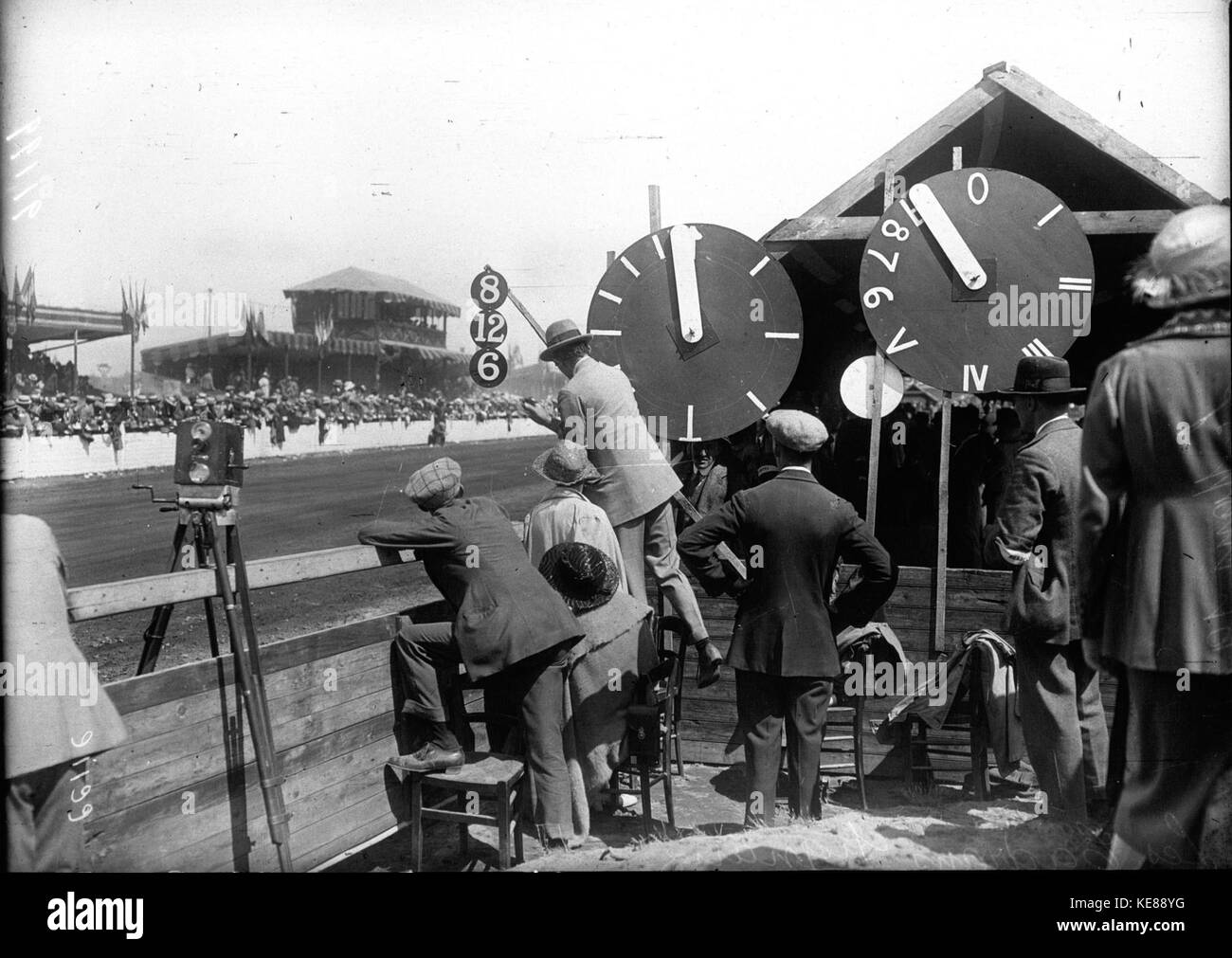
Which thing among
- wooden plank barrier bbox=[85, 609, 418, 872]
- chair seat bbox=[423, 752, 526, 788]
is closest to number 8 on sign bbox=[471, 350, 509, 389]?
wooden plank barrier bbox=[85, 609, 418, 872]

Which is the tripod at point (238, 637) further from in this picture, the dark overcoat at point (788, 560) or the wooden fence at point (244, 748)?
the dark overcoat at point (788, 560)

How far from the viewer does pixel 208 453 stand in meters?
3.82

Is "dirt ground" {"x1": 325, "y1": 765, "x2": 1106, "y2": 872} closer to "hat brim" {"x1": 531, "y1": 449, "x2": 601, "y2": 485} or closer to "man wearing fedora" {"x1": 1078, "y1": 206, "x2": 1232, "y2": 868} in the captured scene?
"man wearing fedora" {"x1": 1078, "y1": 206, "x2": 1232, "y2": 868}

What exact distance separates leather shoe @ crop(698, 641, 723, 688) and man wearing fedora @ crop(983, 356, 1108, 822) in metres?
1.38

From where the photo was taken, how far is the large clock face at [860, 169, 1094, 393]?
547 cm

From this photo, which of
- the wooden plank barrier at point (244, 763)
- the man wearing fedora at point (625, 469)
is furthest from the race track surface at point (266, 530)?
the wooden plank barrier at point (244, 763)

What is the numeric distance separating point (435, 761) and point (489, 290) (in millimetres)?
2896

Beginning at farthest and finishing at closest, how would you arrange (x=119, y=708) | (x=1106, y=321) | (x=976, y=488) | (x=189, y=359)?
(x=189, y=359) → (x=1106, y=321) → (x=976, y=488) → (x=119, y=708)

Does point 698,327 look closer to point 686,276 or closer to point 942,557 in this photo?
point 686,276

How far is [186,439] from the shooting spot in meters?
A: 3.78
